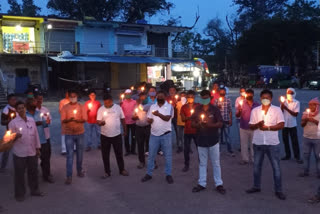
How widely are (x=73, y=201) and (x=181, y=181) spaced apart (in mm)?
2078

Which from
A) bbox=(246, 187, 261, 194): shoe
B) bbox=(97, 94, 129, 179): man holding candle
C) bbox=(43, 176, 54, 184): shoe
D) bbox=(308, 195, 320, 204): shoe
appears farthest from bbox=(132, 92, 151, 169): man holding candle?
bbox=(308, 195, 320, 204): shoe

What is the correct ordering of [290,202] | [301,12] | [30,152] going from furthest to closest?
[301,12], [30,152], [290,202]

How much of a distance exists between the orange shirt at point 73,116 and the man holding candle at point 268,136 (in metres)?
3.25

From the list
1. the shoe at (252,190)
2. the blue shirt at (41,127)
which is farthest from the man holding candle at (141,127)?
the shoe at (252,190)

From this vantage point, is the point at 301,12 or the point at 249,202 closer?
the point at 249,202

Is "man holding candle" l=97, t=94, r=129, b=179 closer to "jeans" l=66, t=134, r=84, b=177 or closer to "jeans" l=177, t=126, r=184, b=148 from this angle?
"jeans" l=66, t=134, r=84, b=177

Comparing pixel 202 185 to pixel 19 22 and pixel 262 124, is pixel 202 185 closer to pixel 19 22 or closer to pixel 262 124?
pixel 262 124

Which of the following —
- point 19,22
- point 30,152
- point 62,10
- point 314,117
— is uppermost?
point 62,10

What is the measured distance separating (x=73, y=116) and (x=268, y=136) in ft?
11.9

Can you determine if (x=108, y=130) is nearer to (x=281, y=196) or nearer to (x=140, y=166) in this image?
(x=140, y=166)

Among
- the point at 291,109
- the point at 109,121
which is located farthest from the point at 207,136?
the point at 291,109

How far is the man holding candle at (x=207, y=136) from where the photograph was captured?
5629mm

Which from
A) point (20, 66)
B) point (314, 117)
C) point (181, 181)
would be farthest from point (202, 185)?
point (20, 66)

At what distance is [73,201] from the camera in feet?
17.9
